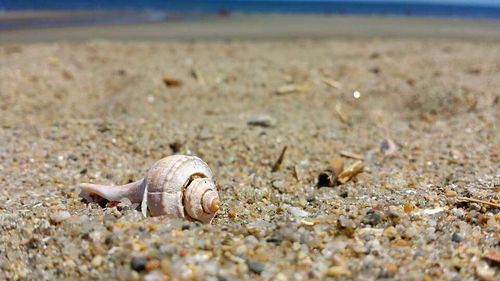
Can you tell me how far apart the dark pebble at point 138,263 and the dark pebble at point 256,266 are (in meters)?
0.44

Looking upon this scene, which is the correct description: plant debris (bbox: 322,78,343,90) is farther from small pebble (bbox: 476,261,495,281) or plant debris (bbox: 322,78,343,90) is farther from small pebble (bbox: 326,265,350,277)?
small pebble (bbox: 326,265,350,277)

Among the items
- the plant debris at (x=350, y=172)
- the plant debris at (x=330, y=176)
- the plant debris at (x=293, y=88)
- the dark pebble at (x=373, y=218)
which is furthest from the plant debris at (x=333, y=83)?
the dark pebble at (x=373, y=218)

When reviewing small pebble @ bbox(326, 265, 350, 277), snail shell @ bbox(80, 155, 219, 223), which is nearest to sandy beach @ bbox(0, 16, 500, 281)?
small pebble @ bbox(326, 265, 350, 277)

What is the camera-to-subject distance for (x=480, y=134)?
495 centimetres

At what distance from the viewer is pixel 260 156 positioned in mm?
4445

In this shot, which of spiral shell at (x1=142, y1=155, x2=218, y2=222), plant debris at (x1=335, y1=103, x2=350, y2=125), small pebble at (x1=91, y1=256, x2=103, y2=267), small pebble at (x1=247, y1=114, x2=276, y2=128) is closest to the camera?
small pebble at (x1=91, y1=256, x2=103, y2=267)

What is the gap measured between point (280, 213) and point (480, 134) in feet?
9.79

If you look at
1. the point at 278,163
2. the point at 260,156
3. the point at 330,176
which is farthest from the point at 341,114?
the point at 330,176

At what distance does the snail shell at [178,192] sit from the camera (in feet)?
8.66

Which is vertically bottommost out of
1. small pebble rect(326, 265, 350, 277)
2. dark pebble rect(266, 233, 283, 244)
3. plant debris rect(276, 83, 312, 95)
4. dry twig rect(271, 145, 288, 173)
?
dry twig rect(271, 145, 288, 173)

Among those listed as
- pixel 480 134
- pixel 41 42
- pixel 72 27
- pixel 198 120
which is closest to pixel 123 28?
pixel 72 27

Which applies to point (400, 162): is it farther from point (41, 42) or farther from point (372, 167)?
point (41, 42)

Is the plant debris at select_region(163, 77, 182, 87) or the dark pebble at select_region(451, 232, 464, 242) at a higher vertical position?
the dark pebble at select_region(451, 232, 464, 242)

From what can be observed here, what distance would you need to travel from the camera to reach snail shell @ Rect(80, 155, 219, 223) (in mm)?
2641
